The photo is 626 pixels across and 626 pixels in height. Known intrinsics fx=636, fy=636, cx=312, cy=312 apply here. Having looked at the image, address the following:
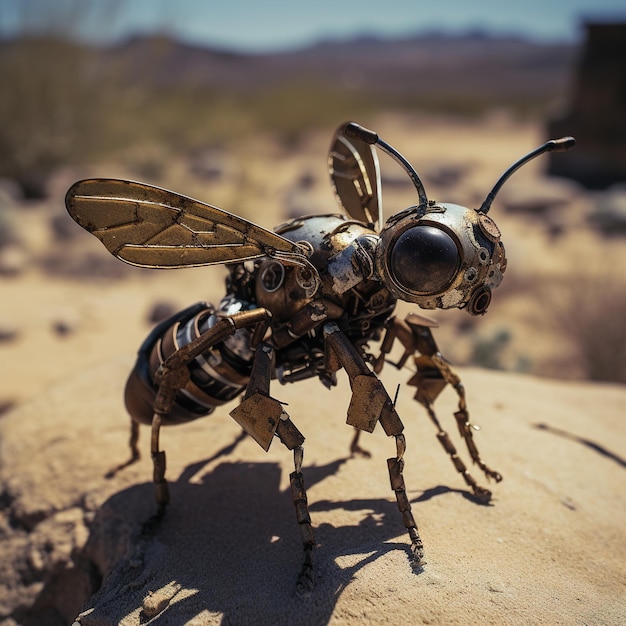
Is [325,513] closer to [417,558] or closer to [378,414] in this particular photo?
[417,558]

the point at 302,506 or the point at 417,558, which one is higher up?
the point at 302,506

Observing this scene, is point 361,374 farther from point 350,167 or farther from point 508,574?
point 350,167

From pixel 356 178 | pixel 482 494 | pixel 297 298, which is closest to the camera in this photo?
pixel 297 298

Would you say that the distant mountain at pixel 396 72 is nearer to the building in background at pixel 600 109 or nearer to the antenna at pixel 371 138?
the building in background at pixel 600 109

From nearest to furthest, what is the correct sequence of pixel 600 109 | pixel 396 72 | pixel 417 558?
pixel 417 558 → pixel 600 109 → pixel 396 72

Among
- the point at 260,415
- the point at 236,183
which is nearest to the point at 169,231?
the point at 260,415

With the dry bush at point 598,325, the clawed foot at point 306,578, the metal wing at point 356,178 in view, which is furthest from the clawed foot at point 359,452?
the dry bush at point 598,325

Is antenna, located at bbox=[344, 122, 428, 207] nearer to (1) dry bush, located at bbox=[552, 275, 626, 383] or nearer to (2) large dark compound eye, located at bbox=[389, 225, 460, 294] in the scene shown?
(2) large dark compound eye, located at bbox=[389, 225, 460, 294]
